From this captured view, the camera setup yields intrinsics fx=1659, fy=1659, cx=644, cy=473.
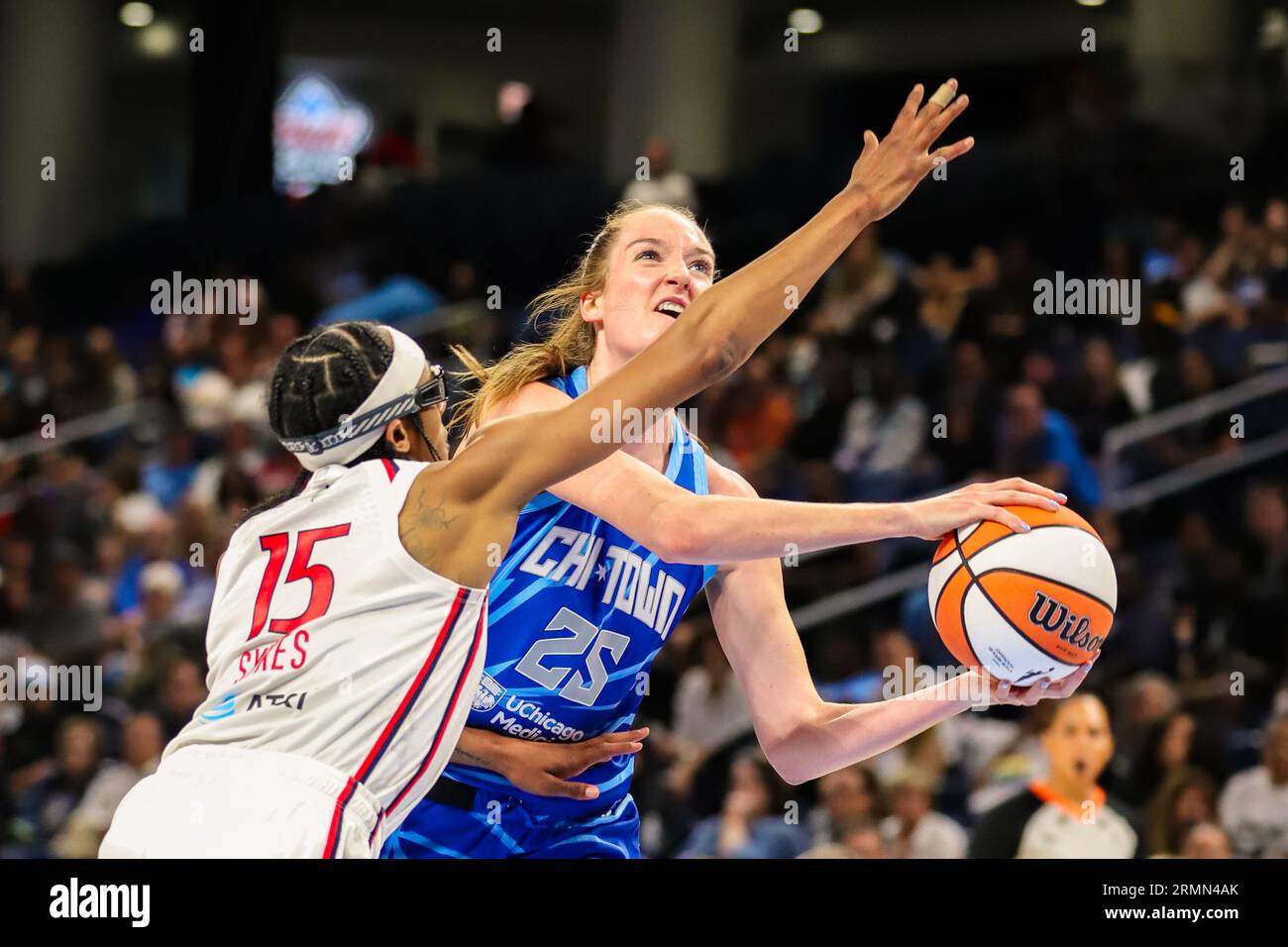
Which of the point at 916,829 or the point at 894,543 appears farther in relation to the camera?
the point at 894,543

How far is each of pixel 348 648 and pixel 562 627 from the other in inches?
41.5

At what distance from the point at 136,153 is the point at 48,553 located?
848 cm

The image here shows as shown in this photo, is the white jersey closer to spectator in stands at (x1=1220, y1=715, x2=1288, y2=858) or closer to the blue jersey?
the blue jersey

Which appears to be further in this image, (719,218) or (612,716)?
(719,218)

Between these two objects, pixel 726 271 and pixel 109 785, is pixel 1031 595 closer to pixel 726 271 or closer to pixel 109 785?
pixel 109 785

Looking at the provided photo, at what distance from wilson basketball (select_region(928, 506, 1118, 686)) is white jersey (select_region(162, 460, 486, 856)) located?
1.23 m

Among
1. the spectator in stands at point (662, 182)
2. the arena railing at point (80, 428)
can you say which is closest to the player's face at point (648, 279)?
the spectator in stands at point (662, 182)

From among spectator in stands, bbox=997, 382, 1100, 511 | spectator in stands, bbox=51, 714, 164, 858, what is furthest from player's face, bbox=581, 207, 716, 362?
spectator in stands, bbox=51, 714, 164, 858

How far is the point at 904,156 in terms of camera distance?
342 cm

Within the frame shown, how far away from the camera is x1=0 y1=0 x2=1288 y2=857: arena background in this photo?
8.33 metres

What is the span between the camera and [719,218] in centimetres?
1327

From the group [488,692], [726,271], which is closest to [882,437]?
→ [726,271]
